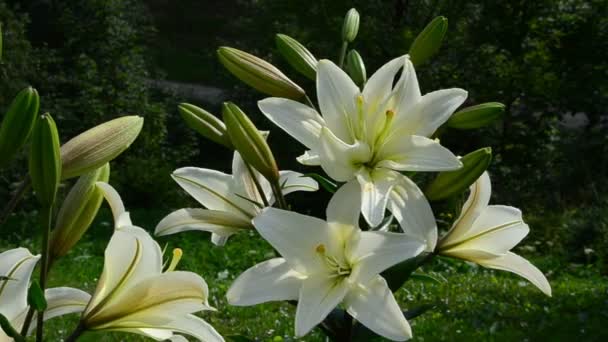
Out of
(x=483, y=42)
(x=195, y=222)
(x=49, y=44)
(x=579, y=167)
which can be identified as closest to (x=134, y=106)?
(x=49, y=44)

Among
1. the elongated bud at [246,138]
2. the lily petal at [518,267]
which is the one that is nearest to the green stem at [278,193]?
the elongated bud at [246,138]

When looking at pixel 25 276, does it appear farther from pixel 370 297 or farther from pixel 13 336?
pixel 370 297

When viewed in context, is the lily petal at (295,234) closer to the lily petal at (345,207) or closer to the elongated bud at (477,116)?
the lily petal at (345,207)

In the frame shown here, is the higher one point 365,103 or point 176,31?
point 365,103

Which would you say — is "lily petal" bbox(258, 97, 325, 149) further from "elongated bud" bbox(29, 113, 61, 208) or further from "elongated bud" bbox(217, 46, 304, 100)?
"elongated bud" bbox(29, 113, 61, 208)

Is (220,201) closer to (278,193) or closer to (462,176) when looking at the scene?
(278,193)

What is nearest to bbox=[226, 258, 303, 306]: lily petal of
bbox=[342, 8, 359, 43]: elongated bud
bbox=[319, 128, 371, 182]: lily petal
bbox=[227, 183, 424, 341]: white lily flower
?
bbox=[227, 183, 424, 341]: white lily flower

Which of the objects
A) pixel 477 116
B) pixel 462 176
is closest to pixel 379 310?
pixel 462 176
